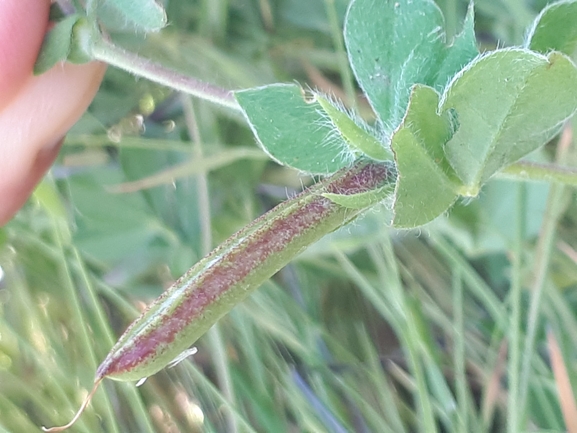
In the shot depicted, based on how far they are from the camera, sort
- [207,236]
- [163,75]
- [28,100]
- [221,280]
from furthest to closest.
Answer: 1. [207,236]
2. [28,100]
3. [163,75]
4. [221,280]

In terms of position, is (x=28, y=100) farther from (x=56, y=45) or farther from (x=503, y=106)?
(x=503, y=106)

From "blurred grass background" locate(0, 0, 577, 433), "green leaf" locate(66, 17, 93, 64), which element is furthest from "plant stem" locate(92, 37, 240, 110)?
"blurred grass background" locate(0, 0, 577, 433)

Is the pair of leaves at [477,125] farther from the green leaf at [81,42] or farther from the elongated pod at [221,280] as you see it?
the green leaf at [81,42]

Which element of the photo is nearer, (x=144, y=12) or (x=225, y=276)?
(x=225, y=276)

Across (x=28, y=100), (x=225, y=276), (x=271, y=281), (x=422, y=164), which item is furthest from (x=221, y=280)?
(x=271, y=281)

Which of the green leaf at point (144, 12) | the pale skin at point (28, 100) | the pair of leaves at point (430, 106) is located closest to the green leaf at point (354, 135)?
the pair of leaves at point (430, 106)

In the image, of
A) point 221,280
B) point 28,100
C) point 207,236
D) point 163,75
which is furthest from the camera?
point 207,236
